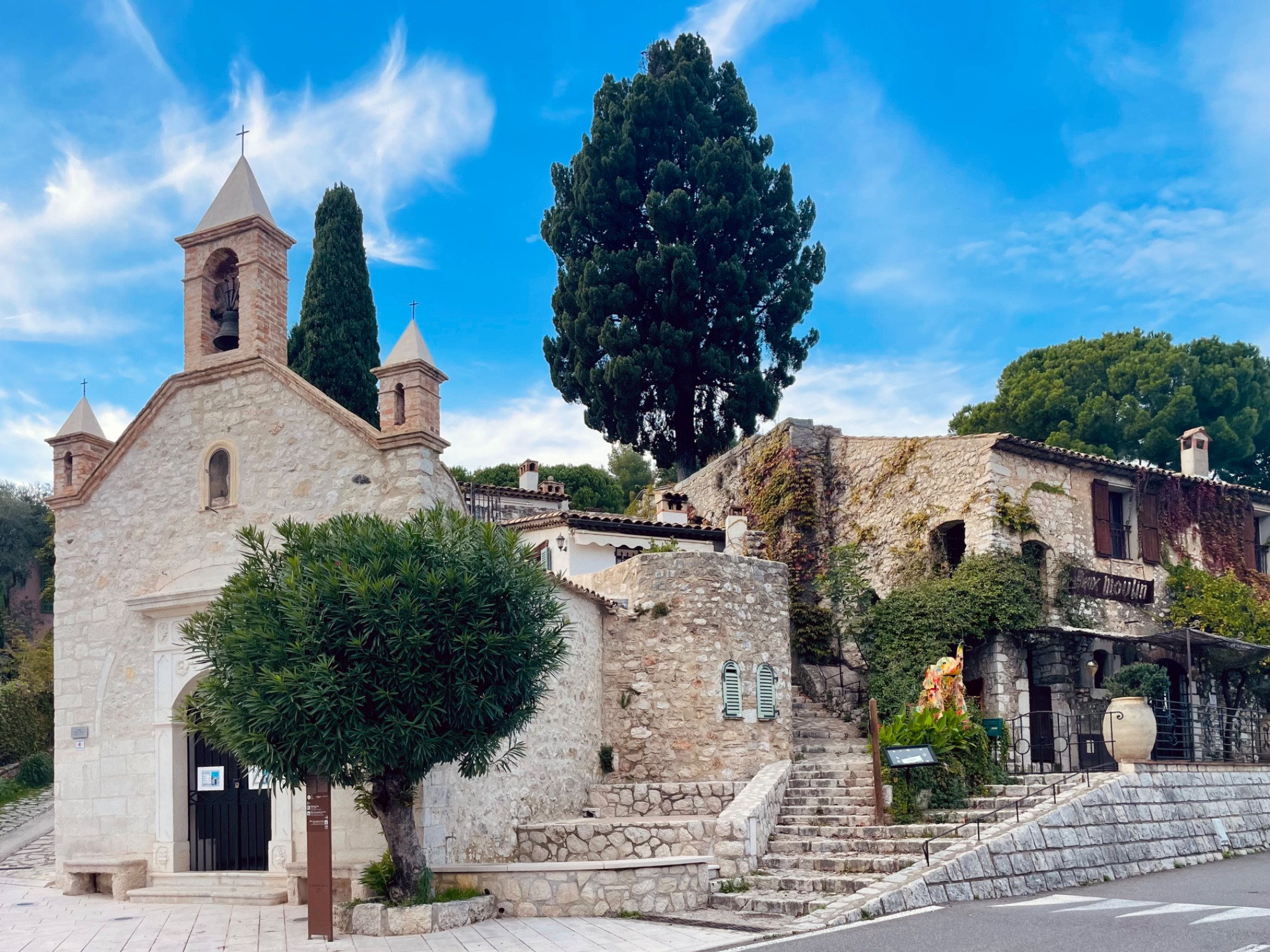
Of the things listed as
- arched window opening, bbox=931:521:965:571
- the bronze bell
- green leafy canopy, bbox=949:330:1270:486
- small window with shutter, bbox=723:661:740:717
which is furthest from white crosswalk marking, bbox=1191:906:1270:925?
green leafy canopy, bbox=949:330:1270:486

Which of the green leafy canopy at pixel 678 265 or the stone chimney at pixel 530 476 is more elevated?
the green leafy canopy at pixel 678 265

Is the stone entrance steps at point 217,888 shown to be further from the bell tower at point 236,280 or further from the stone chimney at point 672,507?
the stone chimney at point 672,507

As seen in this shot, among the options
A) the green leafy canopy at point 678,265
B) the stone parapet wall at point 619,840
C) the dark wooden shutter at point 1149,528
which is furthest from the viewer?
the green leafy canopy at point 678,265

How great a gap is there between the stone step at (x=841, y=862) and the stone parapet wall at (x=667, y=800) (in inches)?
84.8

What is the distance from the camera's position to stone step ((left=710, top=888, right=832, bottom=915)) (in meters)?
13.5

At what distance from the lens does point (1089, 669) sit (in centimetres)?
2341

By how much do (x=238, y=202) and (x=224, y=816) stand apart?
29.1 feet

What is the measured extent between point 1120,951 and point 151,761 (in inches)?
497

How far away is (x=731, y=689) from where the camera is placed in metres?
20.0

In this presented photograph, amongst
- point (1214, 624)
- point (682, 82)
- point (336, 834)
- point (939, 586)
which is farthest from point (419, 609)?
point (682, 82)

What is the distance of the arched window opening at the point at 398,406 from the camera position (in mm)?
15859

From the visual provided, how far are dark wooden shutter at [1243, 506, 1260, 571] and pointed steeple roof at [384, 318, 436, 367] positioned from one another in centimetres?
2170

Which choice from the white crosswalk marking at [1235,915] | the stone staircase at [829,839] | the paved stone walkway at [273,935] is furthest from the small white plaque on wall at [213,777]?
the white crosswalk marking at [1235,915]

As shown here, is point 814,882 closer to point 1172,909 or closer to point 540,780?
point 1172,909
